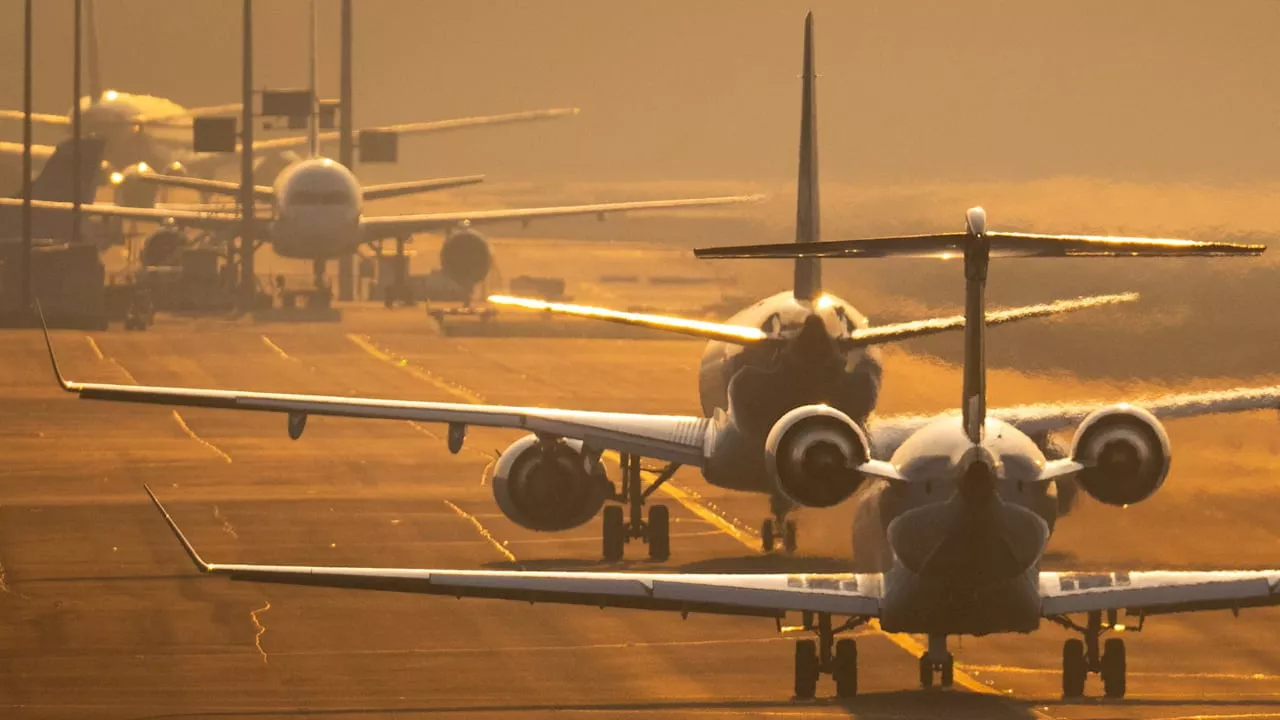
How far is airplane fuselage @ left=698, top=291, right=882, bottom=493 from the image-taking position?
46531 millimetres

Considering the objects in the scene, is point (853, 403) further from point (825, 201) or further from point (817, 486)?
point (825, 201)

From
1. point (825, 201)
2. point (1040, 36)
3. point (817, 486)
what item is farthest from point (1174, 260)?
point (1040, 36)

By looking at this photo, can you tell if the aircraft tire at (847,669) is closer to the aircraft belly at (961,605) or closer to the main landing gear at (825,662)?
the main landing gear at (825,662)

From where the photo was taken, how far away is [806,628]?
1425 inches

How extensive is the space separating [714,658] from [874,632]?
335 cm

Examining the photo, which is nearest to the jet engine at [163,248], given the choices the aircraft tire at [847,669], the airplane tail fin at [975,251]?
the aircraft tire at [847,669]

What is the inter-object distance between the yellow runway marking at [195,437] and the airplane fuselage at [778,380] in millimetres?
20596

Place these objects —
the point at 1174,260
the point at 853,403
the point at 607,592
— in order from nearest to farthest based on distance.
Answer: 1. the point at 607,592
2. the point at 853,403
3. the point at 1174,260

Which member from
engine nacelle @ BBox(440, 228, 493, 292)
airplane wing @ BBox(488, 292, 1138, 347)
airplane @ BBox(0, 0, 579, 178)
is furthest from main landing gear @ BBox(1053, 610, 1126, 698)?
airplane @ BBox(0, 0, 579, 178)

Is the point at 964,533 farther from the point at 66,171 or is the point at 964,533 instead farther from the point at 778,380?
the point at 66,171

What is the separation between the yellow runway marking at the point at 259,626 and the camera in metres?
40.7

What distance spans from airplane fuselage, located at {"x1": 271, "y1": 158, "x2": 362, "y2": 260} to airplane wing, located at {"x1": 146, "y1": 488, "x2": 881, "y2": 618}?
8586cm

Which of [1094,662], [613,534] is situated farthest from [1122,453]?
[613,534]

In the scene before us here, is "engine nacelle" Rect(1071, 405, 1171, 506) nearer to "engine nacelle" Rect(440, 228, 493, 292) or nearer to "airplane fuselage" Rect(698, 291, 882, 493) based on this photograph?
"airplane fuselage" Rect(698, 291, 882, 493)
